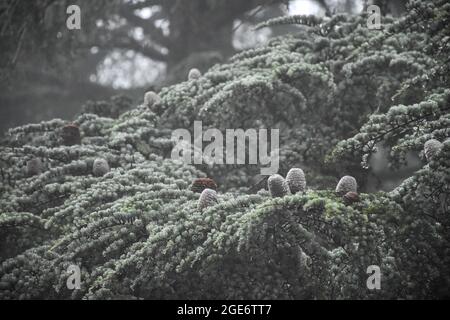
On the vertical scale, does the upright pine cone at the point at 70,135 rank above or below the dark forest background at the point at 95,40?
below

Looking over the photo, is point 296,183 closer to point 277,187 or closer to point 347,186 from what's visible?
point 277,187

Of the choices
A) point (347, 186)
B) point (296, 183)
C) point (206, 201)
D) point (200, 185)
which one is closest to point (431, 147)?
point (347, 186)

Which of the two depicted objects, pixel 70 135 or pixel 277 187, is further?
pixel 70 135

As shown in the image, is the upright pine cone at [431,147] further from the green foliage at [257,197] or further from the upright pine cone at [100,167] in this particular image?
the upright pine cone at [100,167]

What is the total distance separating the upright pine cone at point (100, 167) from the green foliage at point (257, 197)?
7 centimetres

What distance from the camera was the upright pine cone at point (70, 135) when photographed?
14.0ft

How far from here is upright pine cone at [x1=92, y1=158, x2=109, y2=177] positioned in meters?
3.80

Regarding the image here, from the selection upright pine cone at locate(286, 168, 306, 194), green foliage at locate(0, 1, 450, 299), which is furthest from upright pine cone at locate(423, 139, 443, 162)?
upright pine cone at locate(286, 168, 306, 194)

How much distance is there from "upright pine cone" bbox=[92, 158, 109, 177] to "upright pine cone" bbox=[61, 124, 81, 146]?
0.55 m

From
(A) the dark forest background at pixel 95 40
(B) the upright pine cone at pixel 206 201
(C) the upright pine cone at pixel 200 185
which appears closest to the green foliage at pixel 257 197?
(B) the upright pine cone at pixel 206 201

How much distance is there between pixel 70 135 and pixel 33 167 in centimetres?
44

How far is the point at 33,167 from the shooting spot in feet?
13.0

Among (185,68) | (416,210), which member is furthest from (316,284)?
(185,68)

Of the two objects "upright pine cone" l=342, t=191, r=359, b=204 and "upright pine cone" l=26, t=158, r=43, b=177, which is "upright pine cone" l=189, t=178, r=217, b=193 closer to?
"upright pine cone" l=342, t=191, r=359, b=204
